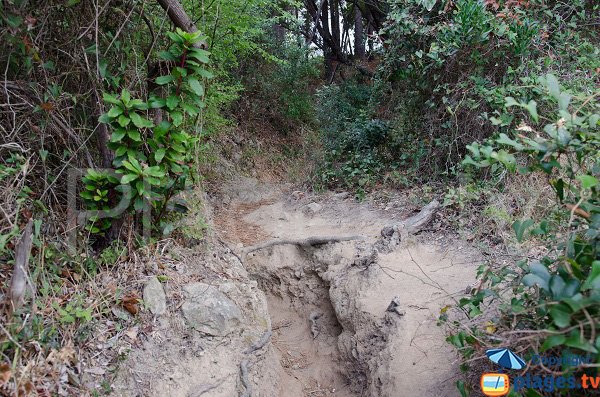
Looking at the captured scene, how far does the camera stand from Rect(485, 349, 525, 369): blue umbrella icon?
2.26 meters


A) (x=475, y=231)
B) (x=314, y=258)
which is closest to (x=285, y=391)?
(x=314, y=258)

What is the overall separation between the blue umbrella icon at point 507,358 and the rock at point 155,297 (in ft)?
8.08

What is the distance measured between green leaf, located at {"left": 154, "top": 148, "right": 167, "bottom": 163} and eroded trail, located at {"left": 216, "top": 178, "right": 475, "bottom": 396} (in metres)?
2.25

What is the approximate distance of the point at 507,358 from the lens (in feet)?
7.51

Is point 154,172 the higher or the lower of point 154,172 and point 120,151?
the lower

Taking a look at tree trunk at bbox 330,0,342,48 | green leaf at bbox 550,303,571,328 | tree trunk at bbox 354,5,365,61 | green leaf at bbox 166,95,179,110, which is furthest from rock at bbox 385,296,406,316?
tree trunk at bbox 330,0,342,48

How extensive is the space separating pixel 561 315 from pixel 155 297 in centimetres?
289

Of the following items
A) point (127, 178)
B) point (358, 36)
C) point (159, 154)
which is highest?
point (358, 36)

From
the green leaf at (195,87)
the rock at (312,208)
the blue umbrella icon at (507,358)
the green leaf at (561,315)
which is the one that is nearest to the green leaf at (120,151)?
the green leaf at (195,87)

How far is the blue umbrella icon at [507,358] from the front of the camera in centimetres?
226

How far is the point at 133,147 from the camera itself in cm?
362

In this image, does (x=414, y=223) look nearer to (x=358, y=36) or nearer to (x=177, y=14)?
(x=177, y=14)

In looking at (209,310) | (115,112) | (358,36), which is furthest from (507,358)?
(358,36)

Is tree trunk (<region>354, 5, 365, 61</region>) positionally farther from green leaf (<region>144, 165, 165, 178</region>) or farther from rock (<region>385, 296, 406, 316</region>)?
green leaf (<region>144, 165, 165, 178</region>)
